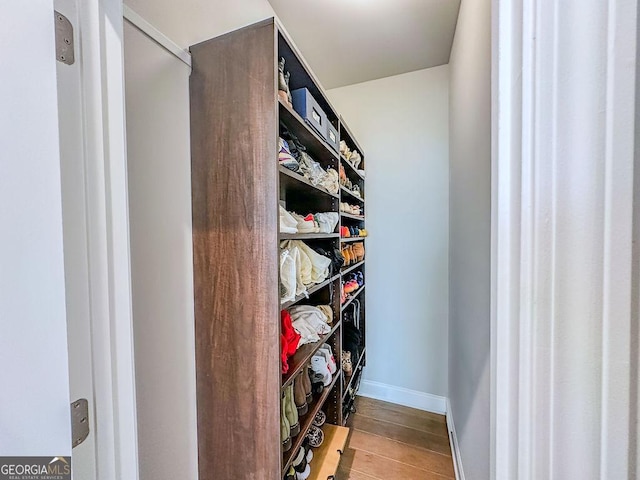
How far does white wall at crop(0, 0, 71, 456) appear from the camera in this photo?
0.47 meters

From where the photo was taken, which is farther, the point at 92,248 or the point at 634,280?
the point at 92,248

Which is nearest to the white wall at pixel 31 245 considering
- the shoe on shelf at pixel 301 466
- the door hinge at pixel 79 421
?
the door hinge at pixel 79 421

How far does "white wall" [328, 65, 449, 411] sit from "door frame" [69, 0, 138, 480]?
197cm

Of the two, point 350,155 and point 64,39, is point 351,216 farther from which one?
point 64,39

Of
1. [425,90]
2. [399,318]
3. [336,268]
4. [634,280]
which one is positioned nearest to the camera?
[634,280]

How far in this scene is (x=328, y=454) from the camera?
1.33 meters

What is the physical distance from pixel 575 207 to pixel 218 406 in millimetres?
1068

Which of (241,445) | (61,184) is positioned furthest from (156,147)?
(241,445)

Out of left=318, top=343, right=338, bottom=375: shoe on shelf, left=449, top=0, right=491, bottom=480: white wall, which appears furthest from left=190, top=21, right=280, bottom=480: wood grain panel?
left=449, top=0, right=491, bottom=480: white wall

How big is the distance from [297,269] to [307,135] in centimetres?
60

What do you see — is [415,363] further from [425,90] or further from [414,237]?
[425,90]

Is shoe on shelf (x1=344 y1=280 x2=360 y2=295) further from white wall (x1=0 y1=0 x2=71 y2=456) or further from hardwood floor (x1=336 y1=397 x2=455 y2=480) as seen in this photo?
white wall (x1=0 y1=0 x2=71 y2=456)

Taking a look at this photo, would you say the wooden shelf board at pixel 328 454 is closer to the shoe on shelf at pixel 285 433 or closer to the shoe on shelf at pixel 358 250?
the shoe on shelf at pixel 285 433

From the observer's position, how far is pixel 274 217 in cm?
84
